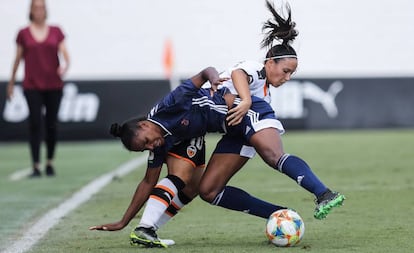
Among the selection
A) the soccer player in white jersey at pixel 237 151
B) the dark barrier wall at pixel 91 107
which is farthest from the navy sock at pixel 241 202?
the dark barrier wall at pixel 91 107

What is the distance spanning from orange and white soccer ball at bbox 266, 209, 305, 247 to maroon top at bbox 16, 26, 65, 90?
261 inches

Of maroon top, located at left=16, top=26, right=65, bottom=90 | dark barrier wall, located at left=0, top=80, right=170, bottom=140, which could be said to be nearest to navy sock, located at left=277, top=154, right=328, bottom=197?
maroon top, located at left=16, top=26, right=65, bottom=90

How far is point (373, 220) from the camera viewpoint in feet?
27.4

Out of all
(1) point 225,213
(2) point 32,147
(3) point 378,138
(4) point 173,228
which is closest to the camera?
(4) point 173,228

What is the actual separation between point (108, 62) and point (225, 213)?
16.3 meters

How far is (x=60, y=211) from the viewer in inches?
374

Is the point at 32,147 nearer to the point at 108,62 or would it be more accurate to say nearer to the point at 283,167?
the point at 283,167

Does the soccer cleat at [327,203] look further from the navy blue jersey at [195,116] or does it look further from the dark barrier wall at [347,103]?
the dark barrier wall at [347,103]

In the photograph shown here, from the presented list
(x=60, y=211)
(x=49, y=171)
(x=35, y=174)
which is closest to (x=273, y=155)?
(x=60, y=211)

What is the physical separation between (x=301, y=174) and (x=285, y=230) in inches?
14.6

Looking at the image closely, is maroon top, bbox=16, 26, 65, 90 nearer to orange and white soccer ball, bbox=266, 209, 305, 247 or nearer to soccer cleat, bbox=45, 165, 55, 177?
soccer cleat, bbox=45, 165, 55, 177

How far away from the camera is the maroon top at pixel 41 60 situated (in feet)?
43.8

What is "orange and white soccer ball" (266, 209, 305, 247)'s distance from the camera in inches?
279

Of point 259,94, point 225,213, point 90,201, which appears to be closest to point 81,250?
point 259,94
